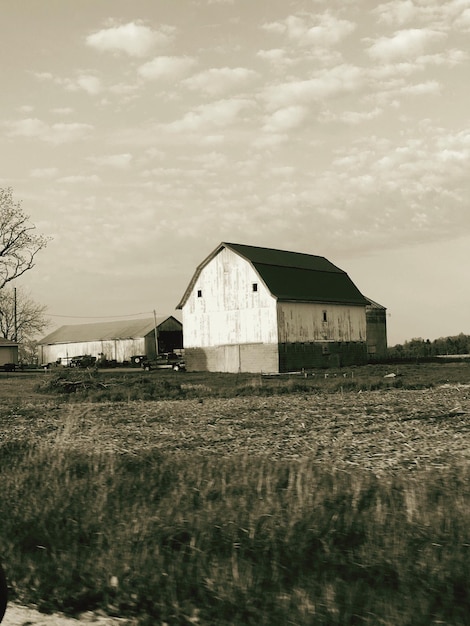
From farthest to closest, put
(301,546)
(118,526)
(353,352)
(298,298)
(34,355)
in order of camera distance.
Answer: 1. (34,355)
2. (353,352)
3. (298,298)
4. (118,526)
5. (301,546)

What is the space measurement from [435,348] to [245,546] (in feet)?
221

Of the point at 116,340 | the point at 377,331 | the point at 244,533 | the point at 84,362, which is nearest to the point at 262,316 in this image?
the point at 377,331

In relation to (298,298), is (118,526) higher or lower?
lower

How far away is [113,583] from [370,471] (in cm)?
421

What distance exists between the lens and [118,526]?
5824 millimetres

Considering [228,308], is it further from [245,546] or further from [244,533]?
[245,546]

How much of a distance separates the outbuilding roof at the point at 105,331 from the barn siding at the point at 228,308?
30.1 metres

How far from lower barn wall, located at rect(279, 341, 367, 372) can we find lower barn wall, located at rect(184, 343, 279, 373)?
826 mm

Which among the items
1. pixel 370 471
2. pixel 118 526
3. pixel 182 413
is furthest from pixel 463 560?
pixel 182 413

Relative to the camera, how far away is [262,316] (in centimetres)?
4650

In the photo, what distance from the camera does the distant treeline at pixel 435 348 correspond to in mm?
67562

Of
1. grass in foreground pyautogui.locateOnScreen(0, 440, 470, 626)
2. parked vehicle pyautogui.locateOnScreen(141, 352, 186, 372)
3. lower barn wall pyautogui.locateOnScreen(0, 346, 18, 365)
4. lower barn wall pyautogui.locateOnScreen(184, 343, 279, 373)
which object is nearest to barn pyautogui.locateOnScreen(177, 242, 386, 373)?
lower barn wall pyautogui.locateOnScreen(184, 343, 279, 373)

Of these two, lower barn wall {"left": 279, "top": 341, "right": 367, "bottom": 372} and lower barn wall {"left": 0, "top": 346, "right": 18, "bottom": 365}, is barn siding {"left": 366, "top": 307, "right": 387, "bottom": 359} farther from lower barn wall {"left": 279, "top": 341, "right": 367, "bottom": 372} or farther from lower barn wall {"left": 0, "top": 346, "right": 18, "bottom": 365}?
lower barn wall {"left": 0, "top": 346, "right": 18, "bottom": 365}

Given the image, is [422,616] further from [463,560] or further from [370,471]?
[370,471]
